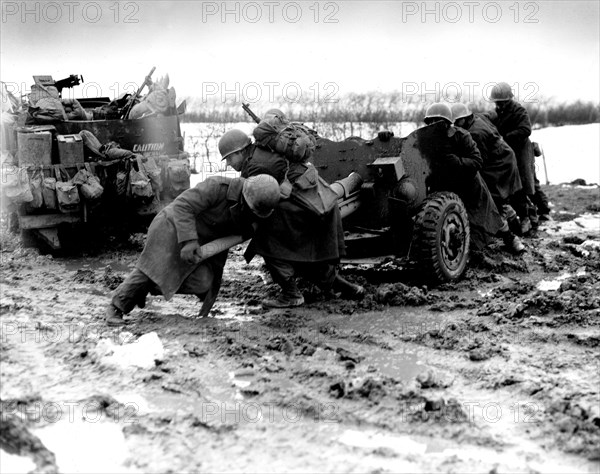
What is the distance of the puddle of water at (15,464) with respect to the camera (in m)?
3.77

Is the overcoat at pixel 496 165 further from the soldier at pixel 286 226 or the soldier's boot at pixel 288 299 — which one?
the soldier's boot at pixel 288 299

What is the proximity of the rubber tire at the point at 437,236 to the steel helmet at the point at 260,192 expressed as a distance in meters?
1.73

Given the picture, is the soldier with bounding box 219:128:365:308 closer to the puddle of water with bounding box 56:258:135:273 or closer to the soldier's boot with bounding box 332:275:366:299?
the soldier's boot with bounding box 332:275:366:299

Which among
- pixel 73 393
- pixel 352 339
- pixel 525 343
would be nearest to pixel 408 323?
pixel 352 339

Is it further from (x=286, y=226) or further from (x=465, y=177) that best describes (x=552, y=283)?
(x=286, y=226)

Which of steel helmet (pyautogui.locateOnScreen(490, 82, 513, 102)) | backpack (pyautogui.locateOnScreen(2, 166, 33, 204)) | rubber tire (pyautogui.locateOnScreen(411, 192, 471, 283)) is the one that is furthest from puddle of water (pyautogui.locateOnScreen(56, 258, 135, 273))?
steel helmet (pyautogui.locateOnScreen(490, 82, 513, 102))

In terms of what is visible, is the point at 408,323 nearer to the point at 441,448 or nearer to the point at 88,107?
the point at 441,448

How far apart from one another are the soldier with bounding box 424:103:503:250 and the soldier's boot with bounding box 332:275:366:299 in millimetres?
1398

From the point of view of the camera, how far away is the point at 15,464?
3814 millimetres

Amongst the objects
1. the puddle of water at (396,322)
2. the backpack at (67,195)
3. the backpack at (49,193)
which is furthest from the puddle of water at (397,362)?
the backpack at (49,193)

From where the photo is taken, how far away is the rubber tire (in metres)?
7.41

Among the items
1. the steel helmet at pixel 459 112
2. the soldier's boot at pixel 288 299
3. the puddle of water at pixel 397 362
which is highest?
the steel helmet at pixel 459 112

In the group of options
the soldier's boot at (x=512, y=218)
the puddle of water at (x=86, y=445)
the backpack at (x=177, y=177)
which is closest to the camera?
the puddle of water at (x=86, y=445)
